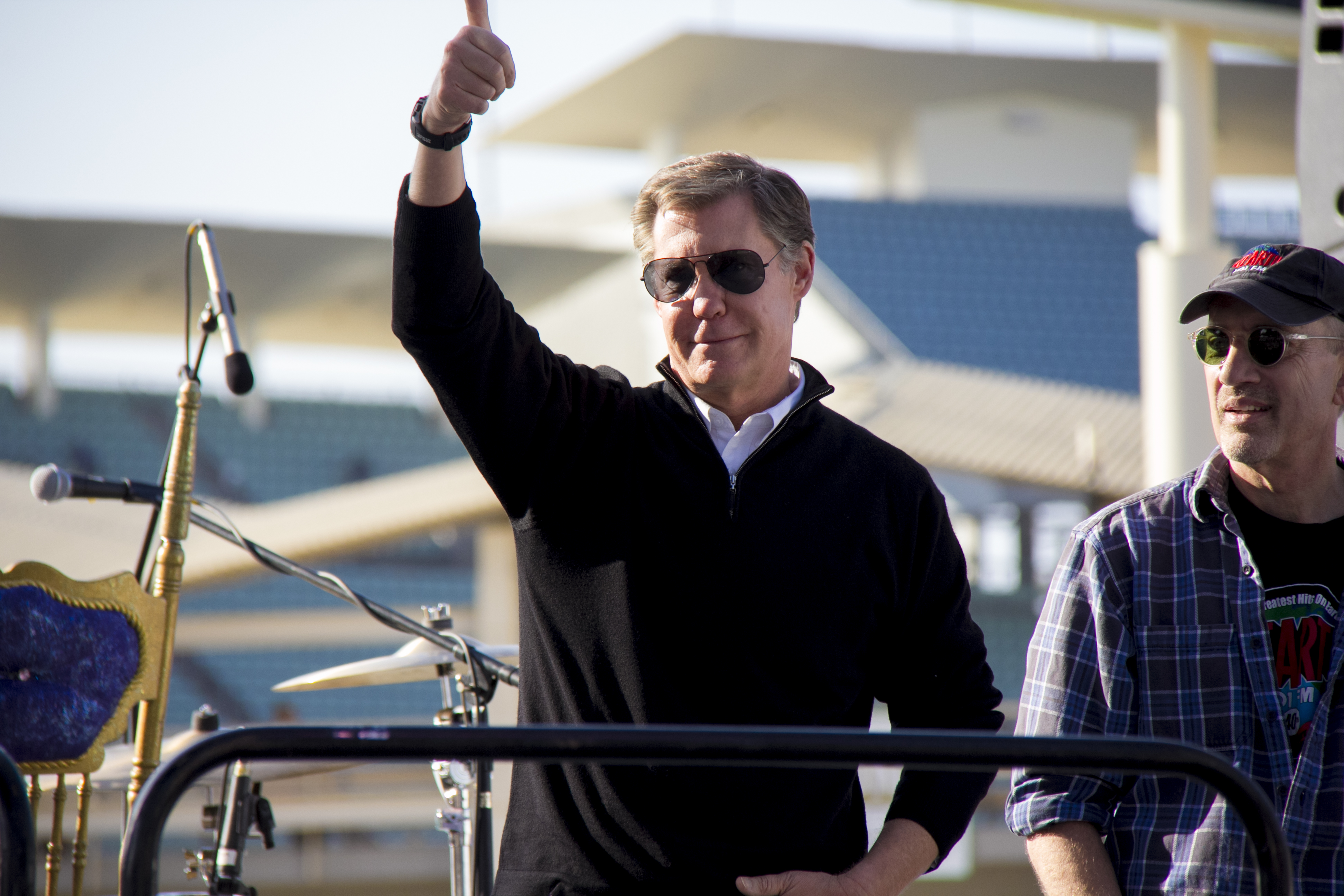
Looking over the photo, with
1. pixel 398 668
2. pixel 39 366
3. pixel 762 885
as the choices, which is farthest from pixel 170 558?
pixel 39 366

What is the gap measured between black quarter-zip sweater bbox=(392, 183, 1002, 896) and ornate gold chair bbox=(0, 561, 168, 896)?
109 cm

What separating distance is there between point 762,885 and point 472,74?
1.25 metres

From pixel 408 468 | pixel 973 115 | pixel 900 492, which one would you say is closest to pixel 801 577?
pixel 900 492

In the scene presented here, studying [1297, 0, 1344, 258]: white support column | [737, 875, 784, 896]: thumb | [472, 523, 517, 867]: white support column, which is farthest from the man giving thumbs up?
[472, 523, 517, 867]: white support column

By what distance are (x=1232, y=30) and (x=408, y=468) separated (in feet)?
93.2

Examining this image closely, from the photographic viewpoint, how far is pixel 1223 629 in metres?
2.46

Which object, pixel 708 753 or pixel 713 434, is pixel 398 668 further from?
pixel 708 753

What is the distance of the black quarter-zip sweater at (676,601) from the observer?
221 centimetres

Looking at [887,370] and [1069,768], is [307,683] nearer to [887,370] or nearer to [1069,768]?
[1069,768]

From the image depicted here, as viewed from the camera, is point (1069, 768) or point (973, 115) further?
point (973, 115)

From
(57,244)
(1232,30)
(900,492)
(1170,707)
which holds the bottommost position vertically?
(1170,707)

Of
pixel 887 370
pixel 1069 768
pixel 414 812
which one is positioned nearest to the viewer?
pixel 1069 768

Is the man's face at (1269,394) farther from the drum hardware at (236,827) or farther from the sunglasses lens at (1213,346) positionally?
the drum hardware at (236,827)

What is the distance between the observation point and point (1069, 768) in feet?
5.68
